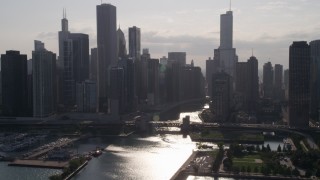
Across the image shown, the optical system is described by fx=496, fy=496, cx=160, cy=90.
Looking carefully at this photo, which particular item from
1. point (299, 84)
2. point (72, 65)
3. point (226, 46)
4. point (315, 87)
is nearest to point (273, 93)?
point (315, 87)

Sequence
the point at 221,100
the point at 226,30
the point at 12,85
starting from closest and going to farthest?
the point at 221,100
the point at 12,85
the point at 226,30

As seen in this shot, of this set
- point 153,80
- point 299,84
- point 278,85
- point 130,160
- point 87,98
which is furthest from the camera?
point 278,85

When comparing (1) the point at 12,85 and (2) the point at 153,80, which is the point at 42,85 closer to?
(1) the point at 12,85

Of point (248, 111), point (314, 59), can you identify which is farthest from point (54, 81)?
point (314, 59)

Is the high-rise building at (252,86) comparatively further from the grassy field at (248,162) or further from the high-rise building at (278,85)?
the grassy field at (248,162)

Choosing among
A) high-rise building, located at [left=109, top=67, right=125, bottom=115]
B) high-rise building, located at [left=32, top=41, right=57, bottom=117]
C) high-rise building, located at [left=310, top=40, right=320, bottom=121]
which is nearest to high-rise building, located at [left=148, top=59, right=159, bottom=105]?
high-rise building, located at [left=109, top=67, right=125, bottom=115]

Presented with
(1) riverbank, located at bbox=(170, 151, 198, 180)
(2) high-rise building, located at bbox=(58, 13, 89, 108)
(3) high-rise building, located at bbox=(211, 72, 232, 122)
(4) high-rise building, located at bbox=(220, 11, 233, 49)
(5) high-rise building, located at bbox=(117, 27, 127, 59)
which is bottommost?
(1) riverbank, located at bbox=(170, 151, 198, 180)

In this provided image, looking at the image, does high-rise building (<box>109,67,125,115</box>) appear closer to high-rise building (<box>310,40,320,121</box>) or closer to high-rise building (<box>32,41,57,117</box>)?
high-rise building (<box>32,41,57,117</box>)

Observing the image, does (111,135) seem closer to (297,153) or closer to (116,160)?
(116,160)
